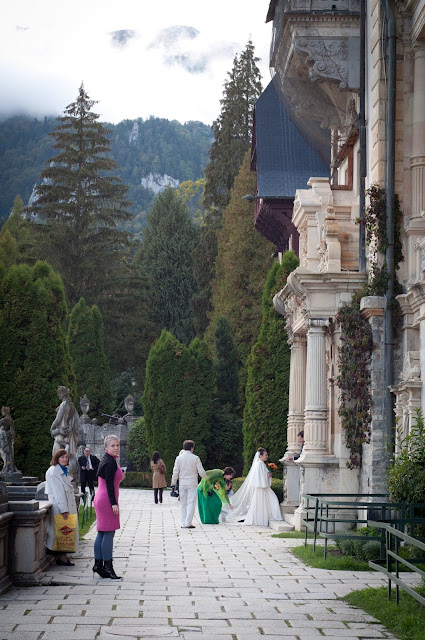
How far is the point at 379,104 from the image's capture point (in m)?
16.6

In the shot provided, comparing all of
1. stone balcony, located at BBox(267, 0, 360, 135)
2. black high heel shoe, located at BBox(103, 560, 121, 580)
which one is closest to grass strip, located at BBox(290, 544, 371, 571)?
black high heel shoe, located at BBox(103, 560, 121, 580)

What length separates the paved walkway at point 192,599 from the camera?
8148 mm

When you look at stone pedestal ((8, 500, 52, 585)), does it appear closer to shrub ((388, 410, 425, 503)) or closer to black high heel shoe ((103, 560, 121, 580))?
black high heel shoe ((103, 560, 121, 580))

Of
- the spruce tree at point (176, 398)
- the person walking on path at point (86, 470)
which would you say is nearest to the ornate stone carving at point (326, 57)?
the person walking on path at point (86, 470)

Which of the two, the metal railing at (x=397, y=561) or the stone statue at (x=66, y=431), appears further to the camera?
the stone statue at (x=66, y=431)

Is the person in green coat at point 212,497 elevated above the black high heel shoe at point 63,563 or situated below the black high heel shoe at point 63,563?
above

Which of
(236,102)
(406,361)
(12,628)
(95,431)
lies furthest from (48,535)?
(236,102)

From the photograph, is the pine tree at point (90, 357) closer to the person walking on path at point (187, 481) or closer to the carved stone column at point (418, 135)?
the person walking on path at point (187, 481)

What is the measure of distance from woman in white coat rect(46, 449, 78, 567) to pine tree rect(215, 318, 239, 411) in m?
30.0

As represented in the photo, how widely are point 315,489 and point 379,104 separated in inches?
269

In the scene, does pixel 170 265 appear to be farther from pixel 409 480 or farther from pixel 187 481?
pixel 409 480

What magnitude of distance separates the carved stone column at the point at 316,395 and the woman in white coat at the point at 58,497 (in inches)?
250

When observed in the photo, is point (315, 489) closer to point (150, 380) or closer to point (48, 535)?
point (48, 535)

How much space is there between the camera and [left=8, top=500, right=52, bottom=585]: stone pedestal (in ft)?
35.4
